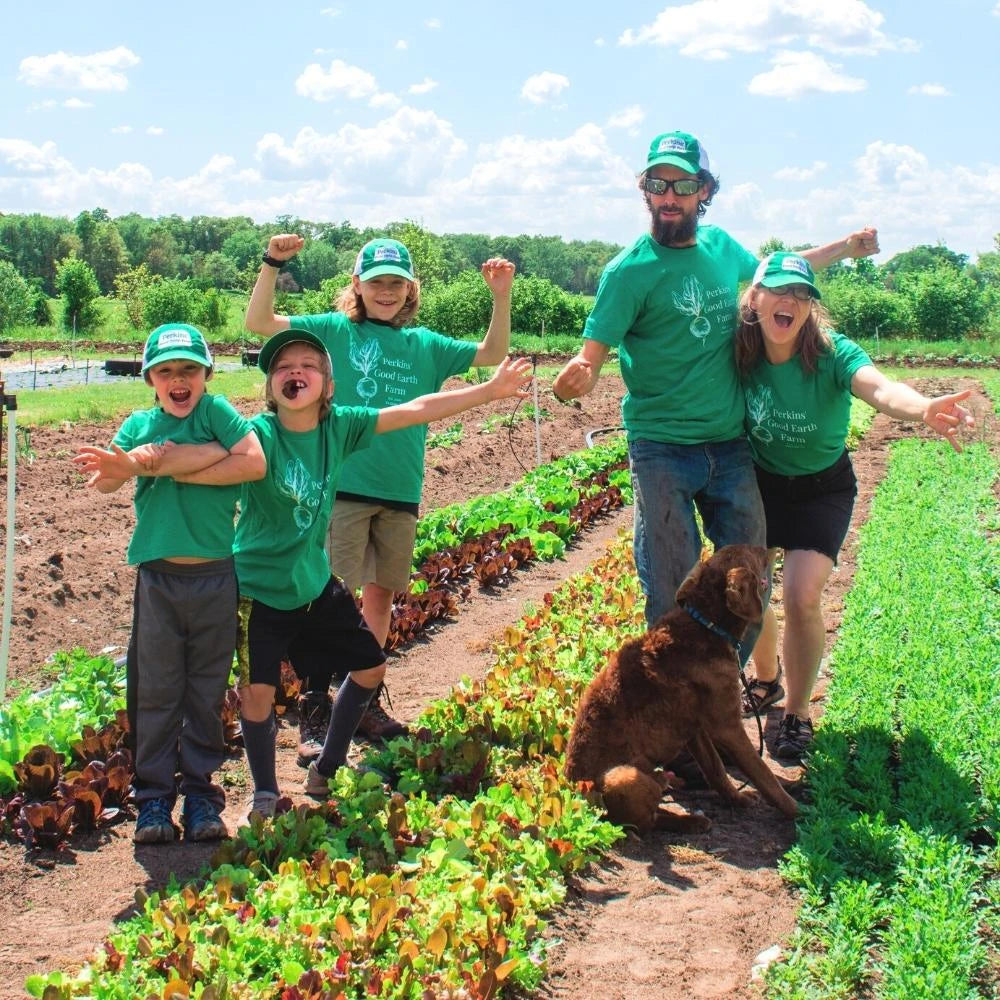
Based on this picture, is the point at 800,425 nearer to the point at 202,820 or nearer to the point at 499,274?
the point at 499,274

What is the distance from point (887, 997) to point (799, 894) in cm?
74

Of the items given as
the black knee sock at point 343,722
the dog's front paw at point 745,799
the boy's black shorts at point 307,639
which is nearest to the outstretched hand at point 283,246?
the boy's black shorts at point 307,639

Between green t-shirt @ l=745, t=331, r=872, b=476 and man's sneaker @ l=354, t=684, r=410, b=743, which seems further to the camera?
man's sneaker @ l=354, t=684, r=410, b=743

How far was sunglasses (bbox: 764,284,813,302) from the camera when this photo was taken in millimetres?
4730

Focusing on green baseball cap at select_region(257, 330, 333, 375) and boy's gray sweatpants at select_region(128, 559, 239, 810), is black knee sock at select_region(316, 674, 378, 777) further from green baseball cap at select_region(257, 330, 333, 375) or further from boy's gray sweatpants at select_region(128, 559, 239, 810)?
green baseball cap at select_region(257, 330, 333, 375)

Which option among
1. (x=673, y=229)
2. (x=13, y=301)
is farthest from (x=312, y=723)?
(x=13, y=301)

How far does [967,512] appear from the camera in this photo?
10.9 m

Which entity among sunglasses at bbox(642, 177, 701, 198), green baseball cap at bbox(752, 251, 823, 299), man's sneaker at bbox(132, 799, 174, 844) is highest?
sunglasses at bbox(642, 177, 701, 198)

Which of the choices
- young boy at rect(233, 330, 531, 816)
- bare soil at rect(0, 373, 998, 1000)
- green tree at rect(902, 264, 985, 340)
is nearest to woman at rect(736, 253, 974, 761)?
bare soil at rect(0, 373, 998, 1000)

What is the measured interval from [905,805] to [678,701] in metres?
1.00

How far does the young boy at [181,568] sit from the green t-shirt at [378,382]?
3.12 feet

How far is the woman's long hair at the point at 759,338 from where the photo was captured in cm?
490

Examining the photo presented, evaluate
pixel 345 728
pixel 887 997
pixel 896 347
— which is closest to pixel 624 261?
pixel 345 728

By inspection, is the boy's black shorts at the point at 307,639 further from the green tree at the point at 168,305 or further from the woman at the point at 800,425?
the green tree at the point at 168,305
